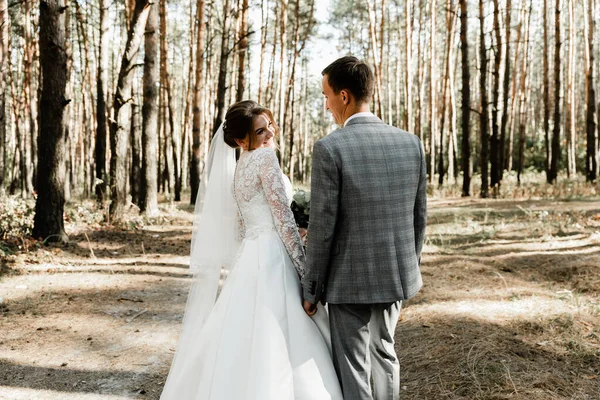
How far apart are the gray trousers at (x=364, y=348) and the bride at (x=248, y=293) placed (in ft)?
0.54

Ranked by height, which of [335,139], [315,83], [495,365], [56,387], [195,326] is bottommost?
[56,387]

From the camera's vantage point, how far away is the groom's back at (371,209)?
2.34 meters

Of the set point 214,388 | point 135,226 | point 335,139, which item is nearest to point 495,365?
point 214,388

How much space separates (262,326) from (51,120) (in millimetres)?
6724

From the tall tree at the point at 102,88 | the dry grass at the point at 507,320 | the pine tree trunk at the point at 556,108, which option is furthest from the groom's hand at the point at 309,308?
the pine tree trunk at the point at 556,108

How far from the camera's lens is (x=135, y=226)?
10016mm

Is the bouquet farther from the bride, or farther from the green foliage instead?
the green foliage

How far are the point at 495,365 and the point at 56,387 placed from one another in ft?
10.6

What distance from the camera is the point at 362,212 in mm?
2373

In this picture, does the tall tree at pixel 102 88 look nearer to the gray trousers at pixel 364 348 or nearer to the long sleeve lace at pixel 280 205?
the long sleeve lace at pixel 280 205

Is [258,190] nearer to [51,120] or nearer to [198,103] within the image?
[51,120]

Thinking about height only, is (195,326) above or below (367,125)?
below

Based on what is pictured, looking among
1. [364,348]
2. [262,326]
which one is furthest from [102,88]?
[364,348]

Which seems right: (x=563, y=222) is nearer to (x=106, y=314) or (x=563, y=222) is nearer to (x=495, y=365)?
(x=495, y=365)
